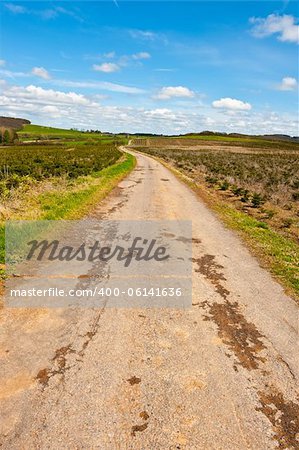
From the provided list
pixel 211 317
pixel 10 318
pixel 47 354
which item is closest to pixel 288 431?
pixel 211 317

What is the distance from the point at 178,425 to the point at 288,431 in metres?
1.12

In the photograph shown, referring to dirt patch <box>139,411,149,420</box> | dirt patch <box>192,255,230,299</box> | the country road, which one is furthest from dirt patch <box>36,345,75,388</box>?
dirt patch <box>192,255,230,299</box>

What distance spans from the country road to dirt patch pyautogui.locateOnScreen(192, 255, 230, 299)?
97 millimetres

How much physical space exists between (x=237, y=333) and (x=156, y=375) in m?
1.62

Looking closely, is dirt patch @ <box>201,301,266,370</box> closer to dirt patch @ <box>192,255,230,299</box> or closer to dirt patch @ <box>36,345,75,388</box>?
dirt patch @ <box>192,255,230,299</box>

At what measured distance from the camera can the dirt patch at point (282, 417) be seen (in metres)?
3.25

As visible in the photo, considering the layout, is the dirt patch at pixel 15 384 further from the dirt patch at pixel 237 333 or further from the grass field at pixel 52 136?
the grass field at pixel 52 136

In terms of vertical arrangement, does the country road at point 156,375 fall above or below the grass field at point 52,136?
below

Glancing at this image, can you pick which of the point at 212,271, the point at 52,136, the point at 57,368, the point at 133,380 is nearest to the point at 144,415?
the point at 133,380

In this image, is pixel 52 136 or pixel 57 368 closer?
pixel 57 368

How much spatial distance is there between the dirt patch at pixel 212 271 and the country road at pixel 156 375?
97mm

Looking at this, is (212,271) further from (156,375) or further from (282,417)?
(282,417)

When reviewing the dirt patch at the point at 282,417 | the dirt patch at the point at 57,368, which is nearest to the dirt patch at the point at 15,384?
the dirt patch at the point at 57,368

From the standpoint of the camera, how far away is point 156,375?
3.98m
